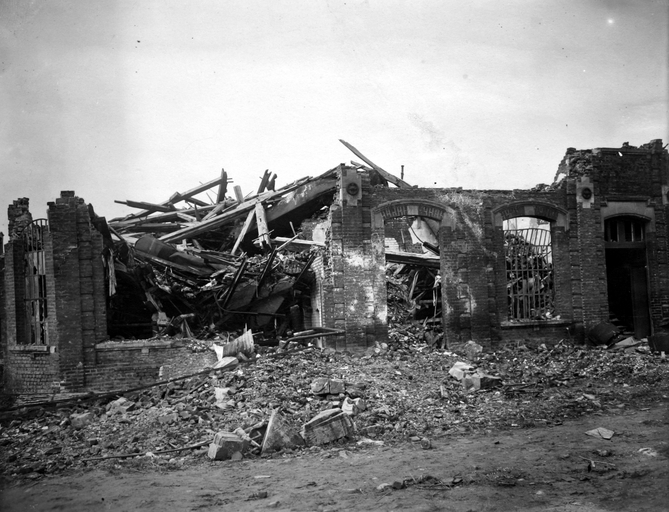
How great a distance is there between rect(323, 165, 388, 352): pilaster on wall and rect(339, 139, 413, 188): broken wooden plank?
2.35 meters

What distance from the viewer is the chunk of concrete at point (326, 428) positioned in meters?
8.95

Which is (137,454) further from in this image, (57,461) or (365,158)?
(365,158)

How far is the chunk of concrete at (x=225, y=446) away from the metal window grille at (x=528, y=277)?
8.93m

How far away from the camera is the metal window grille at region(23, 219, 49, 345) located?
13.8 m

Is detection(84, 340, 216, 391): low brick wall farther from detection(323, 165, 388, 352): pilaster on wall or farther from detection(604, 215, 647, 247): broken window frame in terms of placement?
detection(604, 215, 647, 247): broken window frame

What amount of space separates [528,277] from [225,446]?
978 centimetres

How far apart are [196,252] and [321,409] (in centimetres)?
665

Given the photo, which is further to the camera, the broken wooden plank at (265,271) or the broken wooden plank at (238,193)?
the broken wooden plank at (238,193)

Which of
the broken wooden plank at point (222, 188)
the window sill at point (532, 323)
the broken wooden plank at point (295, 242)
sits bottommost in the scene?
the window sill at point (532, 323)

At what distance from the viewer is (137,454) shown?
8.84 m

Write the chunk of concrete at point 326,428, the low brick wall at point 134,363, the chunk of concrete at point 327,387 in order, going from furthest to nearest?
A: the low brick wall at point 134,363 → the chunk of concrete at point 327,387 → the chunk of concrete at point 326,428

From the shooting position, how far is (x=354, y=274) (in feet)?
46.7

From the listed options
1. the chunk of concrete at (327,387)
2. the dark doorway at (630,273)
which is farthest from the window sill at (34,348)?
the dark doorway at (630,273)

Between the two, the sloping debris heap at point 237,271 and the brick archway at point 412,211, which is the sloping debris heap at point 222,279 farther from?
the brick archway at point 412,211
